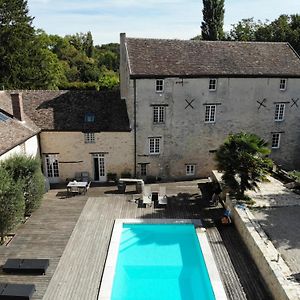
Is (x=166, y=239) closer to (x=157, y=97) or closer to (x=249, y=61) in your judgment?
(x=157, y=97)

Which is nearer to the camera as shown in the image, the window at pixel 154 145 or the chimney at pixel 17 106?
the chimney at pixel 17 106

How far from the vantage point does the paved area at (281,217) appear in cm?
Result: 1750

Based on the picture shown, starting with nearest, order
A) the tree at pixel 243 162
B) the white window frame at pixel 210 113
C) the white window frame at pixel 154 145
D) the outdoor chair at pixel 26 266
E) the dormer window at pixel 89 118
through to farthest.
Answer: the outdoor chair at pixel 26 266, the tree at pixel 243 162, the dormer window at pixel 89 118, the white window frame at pixel 154 145, the white window frame at pixel 210 113

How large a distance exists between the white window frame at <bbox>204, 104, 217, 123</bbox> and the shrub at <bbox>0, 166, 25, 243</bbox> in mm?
17614

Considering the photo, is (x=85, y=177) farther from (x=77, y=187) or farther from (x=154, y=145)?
(x=154, y=145)

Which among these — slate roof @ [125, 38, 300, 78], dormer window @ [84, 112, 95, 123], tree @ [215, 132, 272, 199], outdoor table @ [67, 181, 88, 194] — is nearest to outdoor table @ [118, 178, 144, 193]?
outdoor table @ [67, 181, 88, 194]

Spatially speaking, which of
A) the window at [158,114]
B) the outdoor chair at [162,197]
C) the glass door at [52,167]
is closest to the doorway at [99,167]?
the glass door at [52,167]

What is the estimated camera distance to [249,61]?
30.9 metres

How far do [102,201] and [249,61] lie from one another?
1846 centimetres

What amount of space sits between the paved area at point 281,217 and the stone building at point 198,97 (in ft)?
22.5

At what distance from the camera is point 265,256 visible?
54.4 feet

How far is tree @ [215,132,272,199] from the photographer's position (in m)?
22.7

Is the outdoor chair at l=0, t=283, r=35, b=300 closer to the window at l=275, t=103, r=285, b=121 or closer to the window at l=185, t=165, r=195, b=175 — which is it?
the window at l=185, t=165, r=195, b=175

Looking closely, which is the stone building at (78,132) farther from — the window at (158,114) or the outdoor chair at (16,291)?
the outdoor chair at (16,291)
